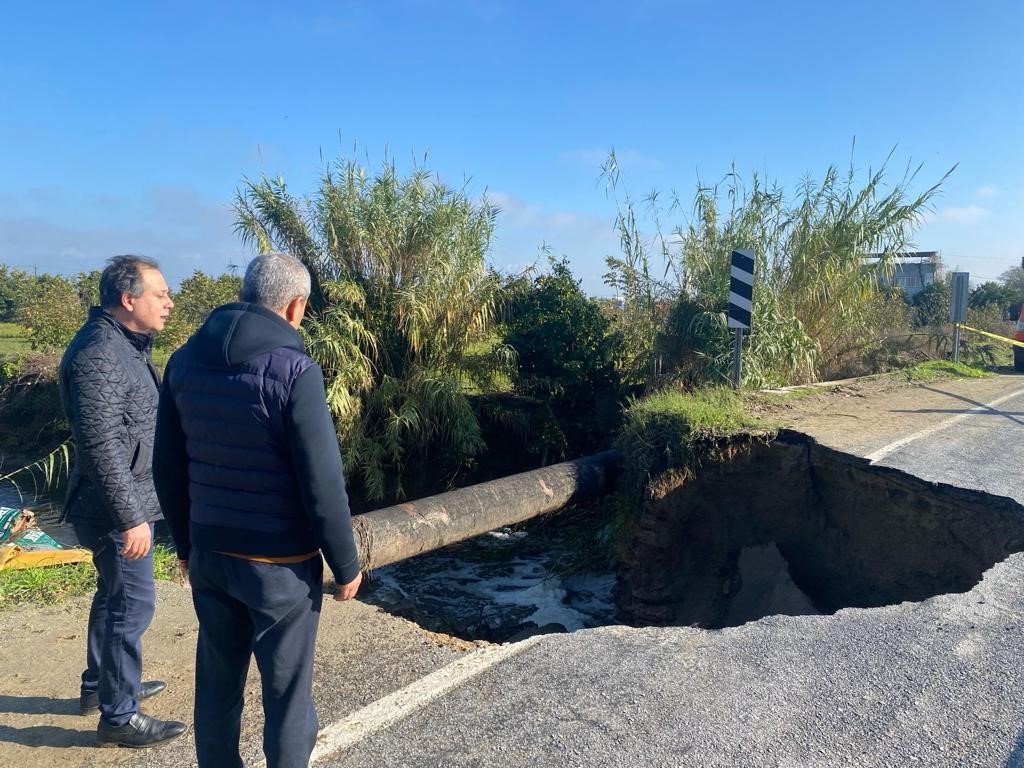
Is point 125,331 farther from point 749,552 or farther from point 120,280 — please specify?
point 749,552

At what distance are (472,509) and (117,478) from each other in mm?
3890

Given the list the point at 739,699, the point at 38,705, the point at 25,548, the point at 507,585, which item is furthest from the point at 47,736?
the point at 507,585

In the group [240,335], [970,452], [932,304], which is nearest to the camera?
[240,335]

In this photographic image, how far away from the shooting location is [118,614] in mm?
3102

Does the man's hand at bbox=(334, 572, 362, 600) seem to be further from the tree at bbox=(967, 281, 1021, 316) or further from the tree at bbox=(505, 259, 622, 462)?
the tree at bbox=(967, 281, 1021, 316)

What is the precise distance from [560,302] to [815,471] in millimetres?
4882

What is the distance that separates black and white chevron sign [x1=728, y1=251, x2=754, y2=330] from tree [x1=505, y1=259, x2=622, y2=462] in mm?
2420

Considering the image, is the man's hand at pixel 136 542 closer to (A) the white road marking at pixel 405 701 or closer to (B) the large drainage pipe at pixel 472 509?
(A) the white road marking at pixel 405 701

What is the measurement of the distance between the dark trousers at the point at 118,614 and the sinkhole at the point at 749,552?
360 cm

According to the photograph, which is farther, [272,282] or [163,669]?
[163,669]

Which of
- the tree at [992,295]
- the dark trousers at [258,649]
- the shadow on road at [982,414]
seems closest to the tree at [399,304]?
the shadow on road at [982,414]

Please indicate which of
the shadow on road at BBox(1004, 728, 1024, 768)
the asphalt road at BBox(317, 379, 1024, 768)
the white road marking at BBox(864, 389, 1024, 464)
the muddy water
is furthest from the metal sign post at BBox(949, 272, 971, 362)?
the shadow on road at BBox(1004, 728, 1024, 768)

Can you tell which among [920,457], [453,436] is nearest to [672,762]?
[920,457]

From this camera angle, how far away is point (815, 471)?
6.73 metres
